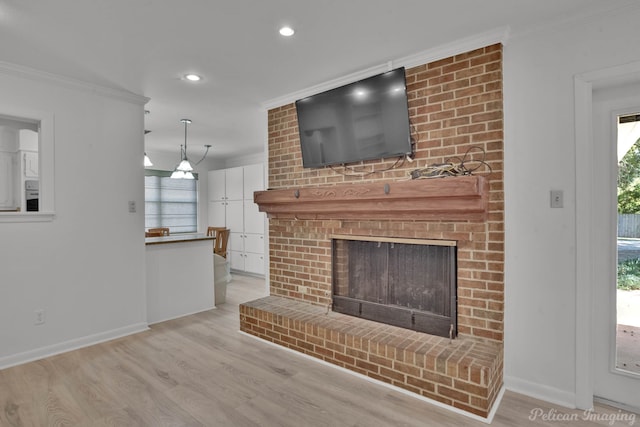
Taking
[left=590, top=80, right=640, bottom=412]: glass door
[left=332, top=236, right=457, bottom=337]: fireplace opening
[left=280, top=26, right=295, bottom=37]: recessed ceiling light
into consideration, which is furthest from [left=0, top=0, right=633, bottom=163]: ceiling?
[left=332, top=236, right=457, bottom=337]: fireplace opening

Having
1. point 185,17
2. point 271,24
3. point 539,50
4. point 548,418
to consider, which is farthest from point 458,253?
point 185,17

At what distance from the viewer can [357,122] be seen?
2789 mm

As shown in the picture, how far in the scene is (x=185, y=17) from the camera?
204 centimetres

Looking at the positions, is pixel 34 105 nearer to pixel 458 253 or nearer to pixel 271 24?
pixel 271 24

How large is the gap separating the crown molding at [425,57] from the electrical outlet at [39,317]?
2806mm

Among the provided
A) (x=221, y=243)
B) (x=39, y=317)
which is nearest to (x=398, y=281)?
(x=39, y=317)

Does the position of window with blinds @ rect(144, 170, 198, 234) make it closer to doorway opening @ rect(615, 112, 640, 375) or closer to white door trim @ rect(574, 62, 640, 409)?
white door trim @ rect(574, 62, 640, 409)

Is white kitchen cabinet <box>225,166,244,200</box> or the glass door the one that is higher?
white kitchen cabinet <box>225,166,244,200</box>

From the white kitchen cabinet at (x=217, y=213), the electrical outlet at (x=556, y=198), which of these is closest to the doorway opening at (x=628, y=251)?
the electrical outlet at (x=556, y=198)

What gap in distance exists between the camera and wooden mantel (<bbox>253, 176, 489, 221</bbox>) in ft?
6.96

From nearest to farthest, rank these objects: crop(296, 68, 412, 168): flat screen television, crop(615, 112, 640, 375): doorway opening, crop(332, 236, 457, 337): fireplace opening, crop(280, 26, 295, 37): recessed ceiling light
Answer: crop(615, 112, 640, 375): doorway opening < crop(280, 26, 295, 37): recessed ceiling light < crop(332, 236, 457, 337): fireplace opening < crop(296, 68, 412, 168): flat screen television

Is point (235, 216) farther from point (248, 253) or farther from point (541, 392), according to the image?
point (541, 392)

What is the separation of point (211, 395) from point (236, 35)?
230 centimetres

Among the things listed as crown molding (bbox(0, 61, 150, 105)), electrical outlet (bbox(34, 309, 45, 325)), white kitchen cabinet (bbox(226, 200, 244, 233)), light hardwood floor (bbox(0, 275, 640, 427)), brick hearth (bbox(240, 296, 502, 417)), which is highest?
crown molding (bbox(0, 61, 150, 105))
